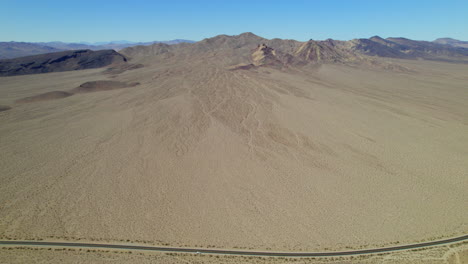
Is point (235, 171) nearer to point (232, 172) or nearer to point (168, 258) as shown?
point (232, 172)

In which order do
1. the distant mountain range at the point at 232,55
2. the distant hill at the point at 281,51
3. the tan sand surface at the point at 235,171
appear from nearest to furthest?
the tan sand surface at the point at 235,171, the distant mountain range at the point at 232,55, the distant hill at the point at 281,51

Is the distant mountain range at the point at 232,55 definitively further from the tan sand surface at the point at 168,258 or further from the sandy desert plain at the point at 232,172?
the tan sand surface at the point at 168,258

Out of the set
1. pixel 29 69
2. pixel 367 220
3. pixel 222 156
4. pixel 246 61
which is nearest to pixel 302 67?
pixel 246 61

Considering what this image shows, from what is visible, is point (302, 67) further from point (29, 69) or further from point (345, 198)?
point (29, 69)

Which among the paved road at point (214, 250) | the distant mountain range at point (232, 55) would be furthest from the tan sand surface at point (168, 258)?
the distant mountain range at point (232, 55)

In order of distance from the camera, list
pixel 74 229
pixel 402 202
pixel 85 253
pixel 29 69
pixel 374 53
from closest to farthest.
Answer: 1. pixel 85 253
2. pixel 74 229
3. pixel 402 202
4. pixel 29 69
5. pixel 374 53

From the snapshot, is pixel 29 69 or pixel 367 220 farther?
pixel 29 69

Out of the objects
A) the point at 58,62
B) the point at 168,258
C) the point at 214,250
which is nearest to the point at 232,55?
the point at 58,62

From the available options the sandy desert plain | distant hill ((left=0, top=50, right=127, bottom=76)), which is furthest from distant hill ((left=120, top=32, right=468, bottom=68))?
the sandy desert plain

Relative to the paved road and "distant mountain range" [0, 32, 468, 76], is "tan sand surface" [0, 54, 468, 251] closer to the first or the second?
the paved road
